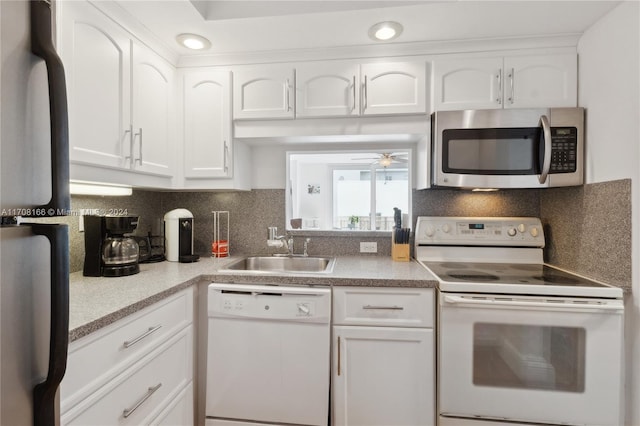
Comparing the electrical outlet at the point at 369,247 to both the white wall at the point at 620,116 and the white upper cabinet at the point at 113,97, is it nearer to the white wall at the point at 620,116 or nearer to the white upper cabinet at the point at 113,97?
the white wall at the point at 620,116

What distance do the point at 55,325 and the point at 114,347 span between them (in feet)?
1.81

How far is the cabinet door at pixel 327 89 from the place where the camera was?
5.74ft

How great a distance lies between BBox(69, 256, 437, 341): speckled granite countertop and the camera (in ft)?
3.37

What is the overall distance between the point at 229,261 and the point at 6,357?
144 centimetres

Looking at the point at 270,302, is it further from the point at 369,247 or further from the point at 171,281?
the point at 369,247

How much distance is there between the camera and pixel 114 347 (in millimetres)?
1047

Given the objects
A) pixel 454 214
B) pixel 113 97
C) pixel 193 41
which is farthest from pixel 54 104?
pixel 454 214

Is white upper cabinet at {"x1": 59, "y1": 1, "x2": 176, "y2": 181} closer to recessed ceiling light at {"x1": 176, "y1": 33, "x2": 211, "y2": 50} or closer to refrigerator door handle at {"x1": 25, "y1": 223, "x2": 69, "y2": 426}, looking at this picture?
recessed ceiling light at {"x1": 176, "y1": 33, "x2": 211, "y2": 50}

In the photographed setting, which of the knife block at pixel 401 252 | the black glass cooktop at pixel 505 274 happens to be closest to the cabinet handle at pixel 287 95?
the knife block at pixel 401 252

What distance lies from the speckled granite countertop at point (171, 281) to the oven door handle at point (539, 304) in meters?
0.14

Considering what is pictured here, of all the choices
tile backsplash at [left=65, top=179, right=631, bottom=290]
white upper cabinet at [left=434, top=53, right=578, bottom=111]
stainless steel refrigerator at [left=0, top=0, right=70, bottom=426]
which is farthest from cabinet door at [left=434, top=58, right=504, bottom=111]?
stainless steel refrigerator at [left=0, top=0, right=70, bottom=426]

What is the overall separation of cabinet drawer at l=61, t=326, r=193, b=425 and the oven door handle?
1.27 meters

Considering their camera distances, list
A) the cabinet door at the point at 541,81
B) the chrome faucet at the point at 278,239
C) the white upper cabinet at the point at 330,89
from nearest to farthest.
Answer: the cabinet door at the point at 541,81 < the white upper cabinet at the point at 330,89 < the chrome faucet at the point at 278,239

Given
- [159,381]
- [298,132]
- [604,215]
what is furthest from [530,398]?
[298,132]
